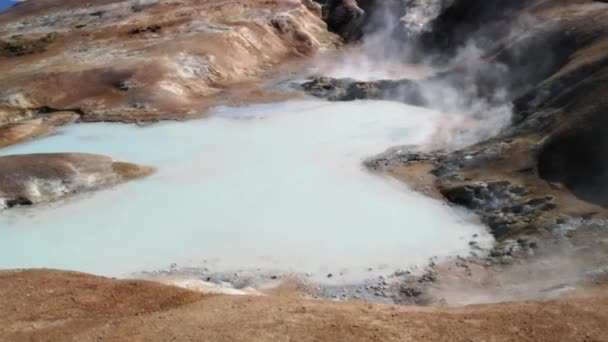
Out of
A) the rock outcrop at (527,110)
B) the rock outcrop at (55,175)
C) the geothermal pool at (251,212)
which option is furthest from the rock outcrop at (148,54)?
the rock outcrop at (55,175)

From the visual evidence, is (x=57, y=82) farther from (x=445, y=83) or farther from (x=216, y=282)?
(x=216, y=282)

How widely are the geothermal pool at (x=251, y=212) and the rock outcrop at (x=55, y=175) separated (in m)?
0.70

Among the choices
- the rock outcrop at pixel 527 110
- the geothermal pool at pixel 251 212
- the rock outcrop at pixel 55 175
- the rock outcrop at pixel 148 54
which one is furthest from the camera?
the rock outcrop at pixel 148 54

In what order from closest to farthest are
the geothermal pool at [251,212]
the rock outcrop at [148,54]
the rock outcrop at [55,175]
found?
the geothermal pool at [251,212] < the rock outcrop at [55,175] < the rock outcrop at [148,54]

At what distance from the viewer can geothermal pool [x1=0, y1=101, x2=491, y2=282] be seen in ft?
69.0

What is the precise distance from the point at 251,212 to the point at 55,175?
Answer: 361 inches

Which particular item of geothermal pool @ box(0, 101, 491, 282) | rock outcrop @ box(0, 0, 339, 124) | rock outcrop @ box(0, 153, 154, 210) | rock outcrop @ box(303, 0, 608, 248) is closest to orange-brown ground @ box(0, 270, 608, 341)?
geothermal pool @ box(0, 101, 491, 282)

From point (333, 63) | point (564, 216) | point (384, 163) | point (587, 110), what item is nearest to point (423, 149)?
point (384, 163)

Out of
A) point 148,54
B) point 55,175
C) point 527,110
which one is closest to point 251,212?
point 55,175

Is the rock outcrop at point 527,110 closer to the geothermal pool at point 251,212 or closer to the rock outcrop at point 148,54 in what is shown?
the geothermal pool at point 251,212

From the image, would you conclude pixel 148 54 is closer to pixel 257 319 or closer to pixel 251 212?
pixel 251 212

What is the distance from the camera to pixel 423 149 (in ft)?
95.0

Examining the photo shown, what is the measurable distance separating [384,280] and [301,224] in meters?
4.20

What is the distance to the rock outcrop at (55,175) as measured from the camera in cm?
2639
